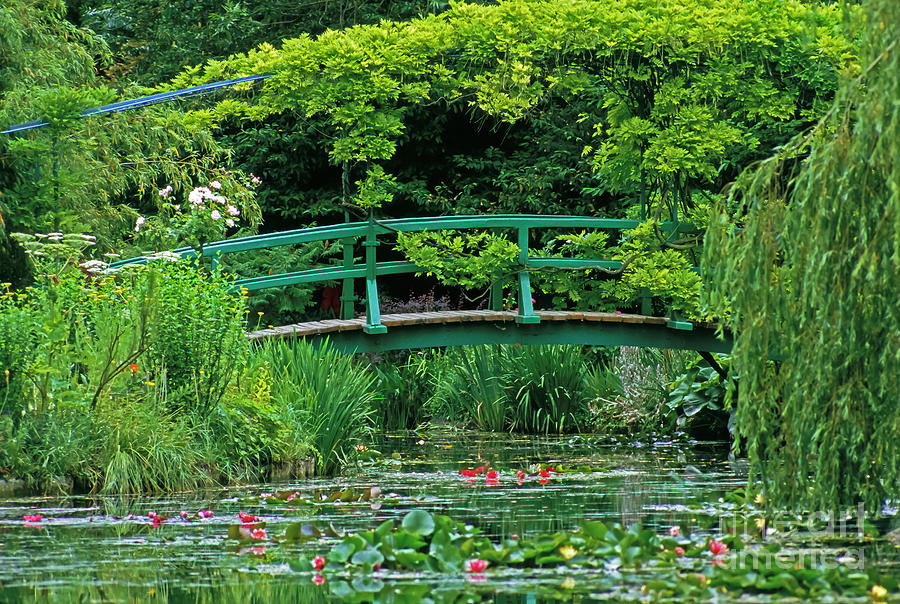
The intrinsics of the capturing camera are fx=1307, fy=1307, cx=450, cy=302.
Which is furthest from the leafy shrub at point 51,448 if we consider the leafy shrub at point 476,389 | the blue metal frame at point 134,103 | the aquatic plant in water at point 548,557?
the leafy shrub at point 476,389

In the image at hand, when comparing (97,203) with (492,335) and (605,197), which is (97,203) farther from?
(605,197)

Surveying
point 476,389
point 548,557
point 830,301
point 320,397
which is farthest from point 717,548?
point 476,389

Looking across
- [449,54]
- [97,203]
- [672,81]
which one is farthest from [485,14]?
[97,203]

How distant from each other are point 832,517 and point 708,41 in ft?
17.4

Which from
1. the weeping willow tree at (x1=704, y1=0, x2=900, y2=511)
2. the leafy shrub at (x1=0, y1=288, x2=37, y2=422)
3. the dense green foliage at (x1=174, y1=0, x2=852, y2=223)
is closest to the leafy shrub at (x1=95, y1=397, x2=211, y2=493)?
the leafy shrub at (x1=0, y1=288, x2=37, y2=422)

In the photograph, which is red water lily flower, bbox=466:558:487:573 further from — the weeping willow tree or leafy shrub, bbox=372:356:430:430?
leafy shrub, bbox=372:356:430:430

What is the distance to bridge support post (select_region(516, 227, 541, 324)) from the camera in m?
10.0

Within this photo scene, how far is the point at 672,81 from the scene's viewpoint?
10.5 m

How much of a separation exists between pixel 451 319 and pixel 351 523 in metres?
4.12

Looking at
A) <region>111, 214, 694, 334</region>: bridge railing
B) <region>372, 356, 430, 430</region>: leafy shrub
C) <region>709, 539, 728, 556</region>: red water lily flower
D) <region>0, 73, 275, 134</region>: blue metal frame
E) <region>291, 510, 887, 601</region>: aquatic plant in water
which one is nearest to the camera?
<region>291, 510, 887, 601</region>: aquatic plant in water

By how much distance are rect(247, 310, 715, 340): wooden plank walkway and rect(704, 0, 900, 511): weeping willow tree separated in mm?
4560

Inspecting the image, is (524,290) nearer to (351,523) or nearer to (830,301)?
(351,523)

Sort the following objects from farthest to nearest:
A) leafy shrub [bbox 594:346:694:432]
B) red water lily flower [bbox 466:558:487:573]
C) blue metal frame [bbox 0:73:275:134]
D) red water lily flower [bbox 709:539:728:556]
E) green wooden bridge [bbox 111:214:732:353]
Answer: leafy shrub [bbox 594:346:694:432] < blue metal frame [bbox 0:73:275:134] < green wooden bridge [bbox 111:214:732:353] < red water lily flower [bbox 709:539:728:556] < red water lily flower [bbox 466:558:487:573]

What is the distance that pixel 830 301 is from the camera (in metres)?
5.05
